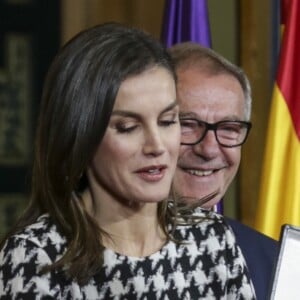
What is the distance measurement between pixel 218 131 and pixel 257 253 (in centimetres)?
25

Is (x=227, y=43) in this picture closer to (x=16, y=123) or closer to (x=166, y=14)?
(x=166, y=14)

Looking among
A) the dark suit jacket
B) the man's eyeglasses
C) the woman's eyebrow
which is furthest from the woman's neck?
the man's eyeglasses

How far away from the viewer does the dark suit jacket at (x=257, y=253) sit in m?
1.43

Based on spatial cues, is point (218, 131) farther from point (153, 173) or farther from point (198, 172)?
point (153, 173)

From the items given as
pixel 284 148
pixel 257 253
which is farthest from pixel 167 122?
pixel 284 148

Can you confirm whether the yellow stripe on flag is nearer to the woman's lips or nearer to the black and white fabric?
the black and white fabric

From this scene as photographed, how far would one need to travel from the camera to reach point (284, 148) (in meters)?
1.96

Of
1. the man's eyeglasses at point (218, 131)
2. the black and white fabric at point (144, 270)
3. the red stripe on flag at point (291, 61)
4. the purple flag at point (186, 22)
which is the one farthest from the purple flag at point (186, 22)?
the black and white fabric at point (144, 270)

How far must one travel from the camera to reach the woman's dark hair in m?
1.02

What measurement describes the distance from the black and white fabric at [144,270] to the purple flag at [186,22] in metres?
0.92

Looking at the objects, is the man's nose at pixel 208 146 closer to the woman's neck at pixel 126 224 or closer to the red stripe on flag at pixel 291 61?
the red stripe on flag at pixel 291 61

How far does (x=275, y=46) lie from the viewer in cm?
232

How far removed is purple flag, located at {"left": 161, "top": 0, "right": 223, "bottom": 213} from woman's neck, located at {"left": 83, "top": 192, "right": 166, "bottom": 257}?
96 cm

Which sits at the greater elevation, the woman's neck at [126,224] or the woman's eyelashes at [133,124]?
the woman's eyelashes at [133,124]
